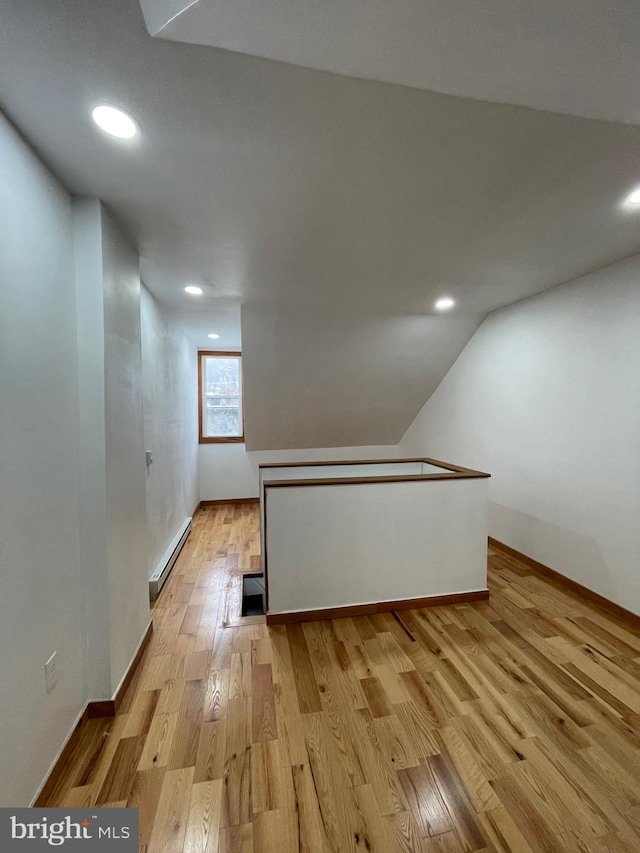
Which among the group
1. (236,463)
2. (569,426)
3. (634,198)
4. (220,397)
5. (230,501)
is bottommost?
(230,501)

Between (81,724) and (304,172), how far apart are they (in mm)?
2576

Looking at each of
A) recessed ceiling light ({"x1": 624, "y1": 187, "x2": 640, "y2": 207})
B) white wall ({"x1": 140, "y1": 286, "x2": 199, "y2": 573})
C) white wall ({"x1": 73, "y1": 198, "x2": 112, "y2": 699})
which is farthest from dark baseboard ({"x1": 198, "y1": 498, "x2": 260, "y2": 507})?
recessed ceiling light ({"x1": 624, "y1": 187, "x2": 640, "y2": 207})

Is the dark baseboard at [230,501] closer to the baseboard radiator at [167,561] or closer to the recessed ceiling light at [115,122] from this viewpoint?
the baseboard radiator at [167,561]

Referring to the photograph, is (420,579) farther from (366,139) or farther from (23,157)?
(23,157)

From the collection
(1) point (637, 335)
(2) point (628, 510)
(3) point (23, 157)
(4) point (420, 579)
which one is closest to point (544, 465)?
(2) point (628, 510)

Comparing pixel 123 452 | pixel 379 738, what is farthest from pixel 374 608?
pixel 123 452

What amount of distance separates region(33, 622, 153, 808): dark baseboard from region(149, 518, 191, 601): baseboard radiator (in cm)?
62

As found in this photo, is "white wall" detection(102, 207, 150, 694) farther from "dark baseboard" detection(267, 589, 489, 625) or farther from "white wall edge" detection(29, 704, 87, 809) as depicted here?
"dark baseboard" detection(267, 589, 489, 625)

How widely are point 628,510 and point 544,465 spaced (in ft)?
2.26

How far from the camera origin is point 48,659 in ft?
4.16

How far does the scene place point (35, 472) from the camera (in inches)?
47.8

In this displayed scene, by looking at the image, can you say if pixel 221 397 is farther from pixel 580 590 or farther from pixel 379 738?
pixel 580 590

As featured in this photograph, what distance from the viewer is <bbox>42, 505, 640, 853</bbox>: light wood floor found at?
113 centimetres

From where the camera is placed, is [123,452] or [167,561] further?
[167,561]
